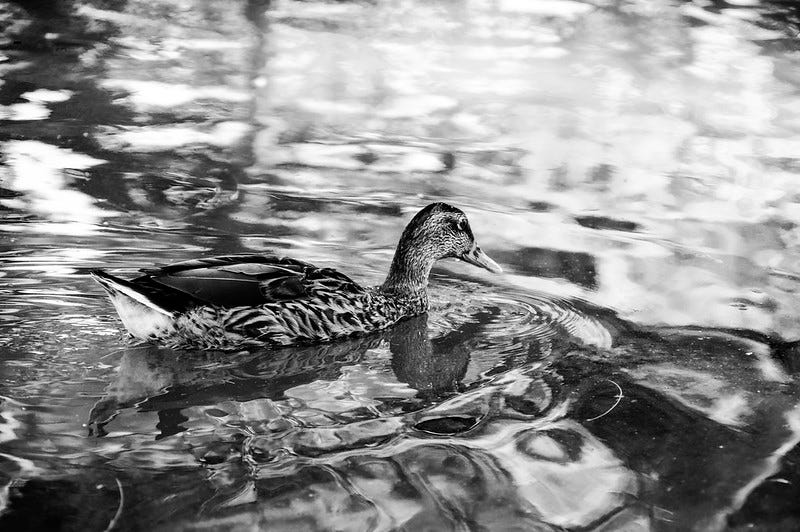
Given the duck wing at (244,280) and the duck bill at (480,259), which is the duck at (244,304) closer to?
the duck wing at (244,280)

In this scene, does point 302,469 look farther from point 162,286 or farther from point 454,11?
point 454,11

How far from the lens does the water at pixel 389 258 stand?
527 centimetres

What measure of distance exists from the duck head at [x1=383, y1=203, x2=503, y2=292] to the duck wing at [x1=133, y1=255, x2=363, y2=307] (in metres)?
0.63

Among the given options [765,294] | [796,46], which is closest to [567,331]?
[765,294]

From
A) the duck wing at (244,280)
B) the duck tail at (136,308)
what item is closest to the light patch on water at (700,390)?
the duck wing at (244,280)

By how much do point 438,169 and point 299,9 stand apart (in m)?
7.46

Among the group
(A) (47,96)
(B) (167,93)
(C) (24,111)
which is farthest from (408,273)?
(A) (47,96)

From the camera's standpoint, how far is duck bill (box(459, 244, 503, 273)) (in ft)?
26.9

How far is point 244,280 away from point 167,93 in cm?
630

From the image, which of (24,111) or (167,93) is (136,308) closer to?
(24,111)

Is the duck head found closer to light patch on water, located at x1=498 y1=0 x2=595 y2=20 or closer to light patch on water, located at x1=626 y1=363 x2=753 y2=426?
light patch on water, located at x1=626 y1=363 x2=753 y2=426

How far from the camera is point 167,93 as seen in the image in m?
12.8

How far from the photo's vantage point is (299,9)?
17.4m

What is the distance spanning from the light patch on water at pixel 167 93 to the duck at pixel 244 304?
18.3 ft
